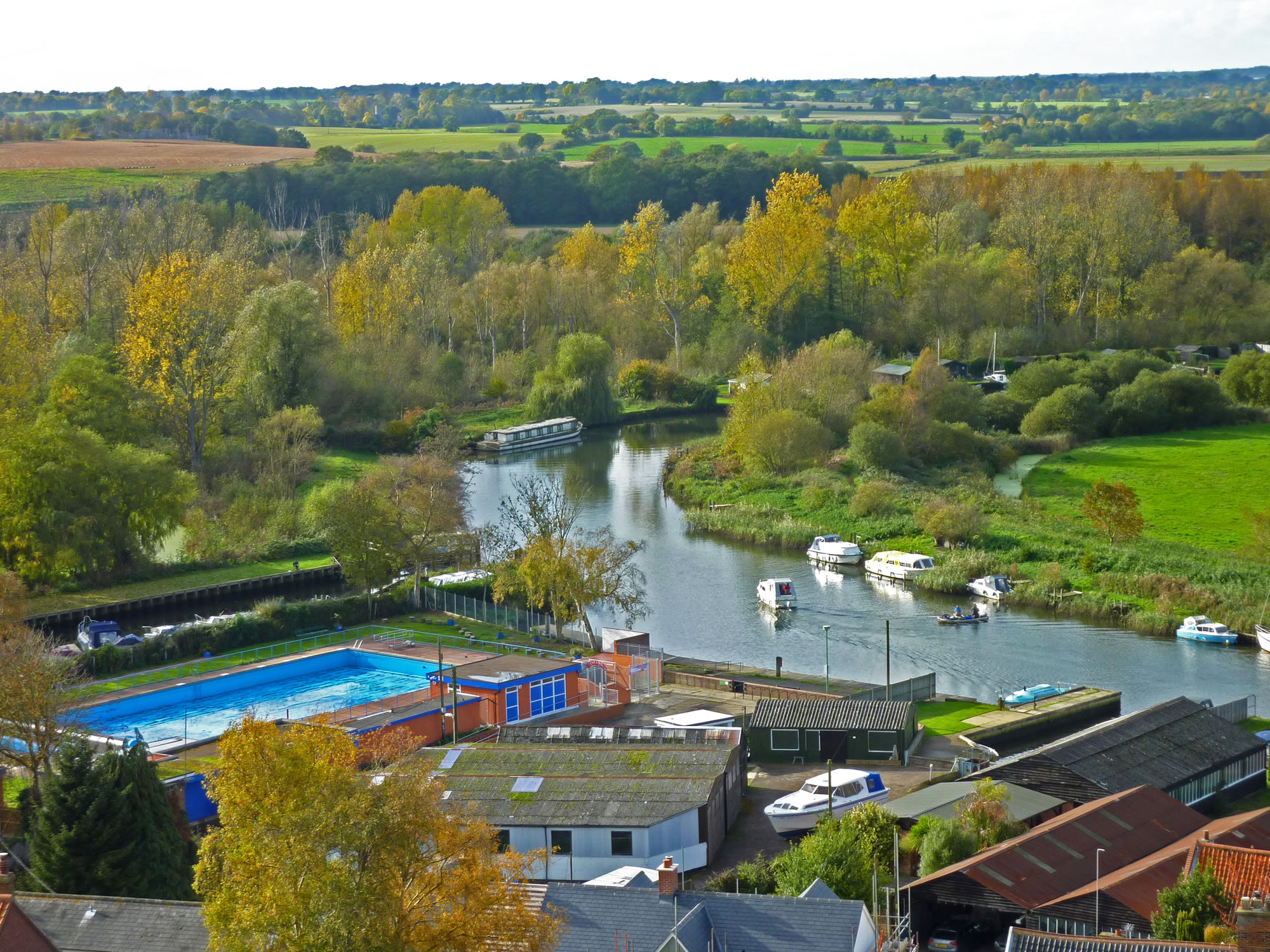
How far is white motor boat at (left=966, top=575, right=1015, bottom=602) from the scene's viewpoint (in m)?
44.1

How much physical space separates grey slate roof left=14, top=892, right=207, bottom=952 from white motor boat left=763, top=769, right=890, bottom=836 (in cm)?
1085

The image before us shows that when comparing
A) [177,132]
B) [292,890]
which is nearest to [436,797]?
[292,890]

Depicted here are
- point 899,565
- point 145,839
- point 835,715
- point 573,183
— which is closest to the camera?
point 145,839

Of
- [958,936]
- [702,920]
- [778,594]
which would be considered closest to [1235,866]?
[958,936]

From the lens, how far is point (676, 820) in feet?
81.7

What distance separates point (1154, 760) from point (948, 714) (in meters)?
6.01

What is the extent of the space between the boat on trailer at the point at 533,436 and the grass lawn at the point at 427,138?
69825 mm

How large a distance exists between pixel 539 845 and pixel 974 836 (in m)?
7.08

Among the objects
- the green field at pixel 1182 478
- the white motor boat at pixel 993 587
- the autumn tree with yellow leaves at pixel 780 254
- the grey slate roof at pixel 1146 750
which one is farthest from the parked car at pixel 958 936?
the autumn tree with yellow leaves at pixel 780 254

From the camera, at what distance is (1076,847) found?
23.9 metres

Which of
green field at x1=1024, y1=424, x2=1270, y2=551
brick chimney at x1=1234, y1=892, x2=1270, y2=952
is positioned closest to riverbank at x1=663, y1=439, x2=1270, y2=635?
green field at x1=1024, y1=424, x2=1270, y2=551

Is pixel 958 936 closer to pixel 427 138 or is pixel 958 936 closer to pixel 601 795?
pixel 601 795

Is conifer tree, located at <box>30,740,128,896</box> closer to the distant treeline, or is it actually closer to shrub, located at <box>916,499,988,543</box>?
shrub, located at <box>916,499,988,543</box>

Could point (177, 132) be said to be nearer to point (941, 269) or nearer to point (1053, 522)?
point (941, 269)
